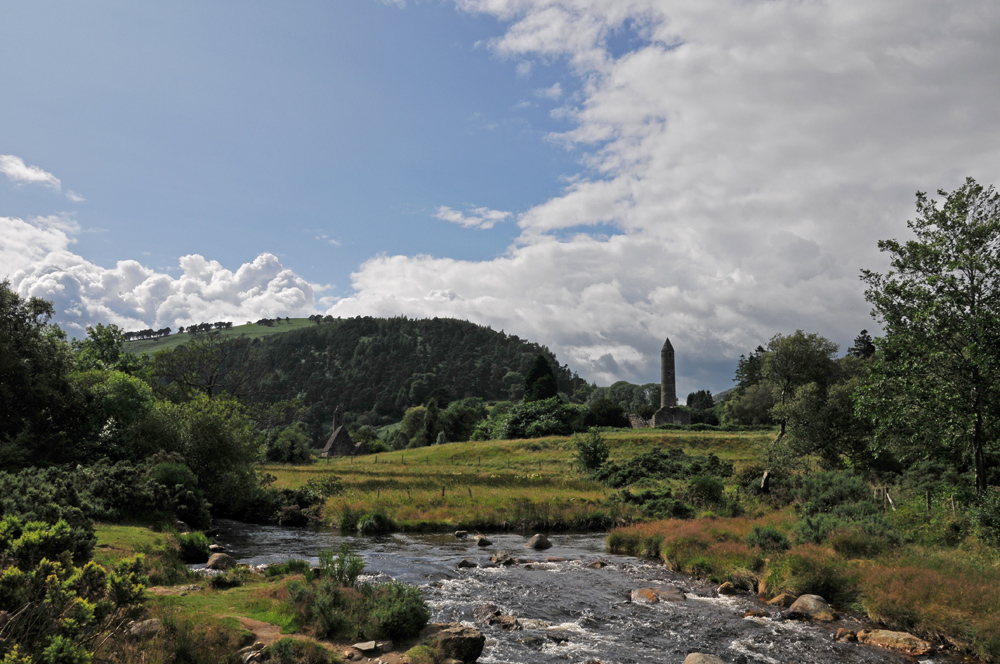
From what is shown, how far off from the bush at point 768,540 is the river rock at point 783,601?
385 cm

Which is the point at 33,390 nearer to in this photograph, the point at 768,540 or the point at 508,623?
the point at 508,623

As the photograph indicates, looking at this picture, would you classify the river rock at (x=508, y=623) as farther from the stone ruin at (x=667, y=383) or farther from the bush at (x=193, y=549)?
the stone ruin at (x=667, y=383)

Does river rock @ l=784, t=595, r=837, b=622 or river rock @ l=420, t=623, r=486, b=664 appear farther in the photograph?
river rock @ l=784, t=595, r=837, b=622

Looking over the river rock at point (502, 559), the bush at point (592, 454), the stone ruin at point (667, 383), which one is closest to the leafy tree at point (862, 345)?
the stone ruin at point (667, 383)

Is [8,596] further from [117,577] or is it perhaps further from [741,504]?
[741,504]

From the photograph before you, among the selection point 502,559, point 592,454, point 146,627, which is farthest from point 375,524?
point 592,454

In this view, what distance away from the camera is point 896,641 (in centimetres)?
1448

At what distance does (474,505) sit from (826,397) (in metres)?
24.8

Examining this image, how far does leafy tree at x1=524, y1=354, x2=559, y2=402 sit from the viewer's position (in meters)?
110

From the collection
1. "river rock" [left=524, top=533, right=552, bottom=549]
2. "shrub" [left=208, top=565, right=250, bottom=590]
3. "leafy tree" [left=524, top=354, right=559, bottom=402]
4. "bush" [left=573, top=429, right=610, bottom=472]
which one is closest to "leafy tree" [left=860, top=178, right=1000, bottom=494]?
"river rock" [left=524, top=533, right=552, bottom=549]

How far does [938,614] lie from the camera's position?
14555mm

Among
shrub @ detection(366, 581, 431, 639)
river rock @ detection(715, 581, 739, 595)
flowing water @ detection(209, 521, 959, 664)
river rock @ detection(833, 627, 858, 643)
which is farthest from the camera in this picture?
river rock @ detection(715, 581, 739, 595)

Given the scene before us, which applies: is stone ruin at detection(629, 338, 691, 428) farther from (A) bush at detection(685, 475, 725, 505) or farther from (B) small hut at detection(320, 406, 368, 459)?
(A) bush at detection(685, 475, 725, 505)

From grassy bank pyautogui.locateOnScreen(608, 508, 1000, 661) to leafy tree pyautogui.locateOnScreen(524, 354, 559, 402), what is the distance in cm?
8193
